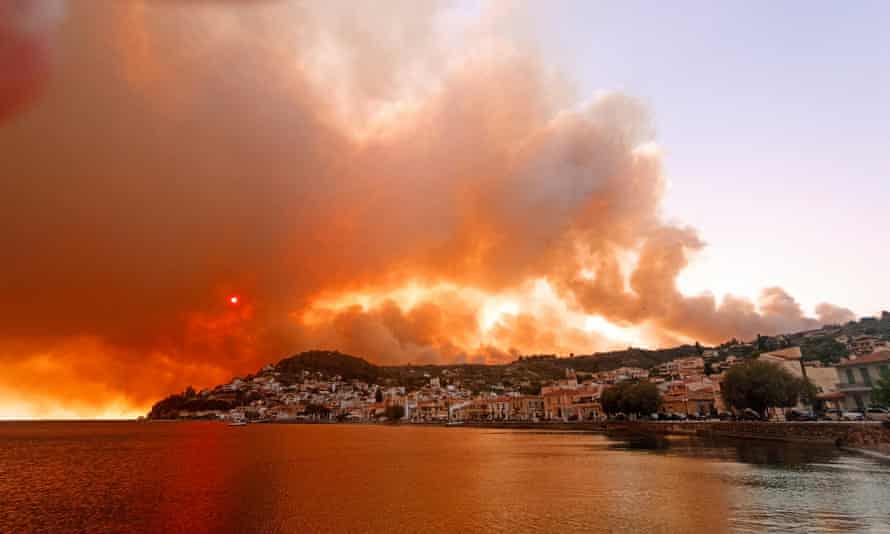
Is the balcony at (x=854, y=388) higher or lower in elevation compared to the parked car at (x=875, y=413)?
higher

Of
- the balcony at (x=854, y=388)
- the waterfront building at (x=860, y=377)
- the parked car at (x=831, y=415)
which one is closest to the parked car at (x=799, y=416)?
the parked car at (x=831, y=415)

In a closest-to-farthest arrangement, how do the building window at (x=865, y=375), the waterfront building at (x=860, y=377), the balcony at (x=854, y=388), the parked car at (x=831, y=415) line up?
the parked car at (x=831, y=415), the waterfront building at (x=860, y=377), the building window at (x=865, y=375), the balcony at (x=854, y=388)

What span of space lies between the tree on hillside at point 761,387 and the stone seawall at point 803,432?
2774 mm

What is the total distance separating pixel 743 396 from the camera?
56906mm

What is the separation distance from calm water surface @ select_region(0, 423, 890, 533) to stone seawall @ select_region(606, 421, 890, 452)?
9.71ft

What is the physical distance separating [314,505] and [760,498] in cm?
2130

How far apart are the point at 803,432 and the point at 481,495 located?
1419 inches

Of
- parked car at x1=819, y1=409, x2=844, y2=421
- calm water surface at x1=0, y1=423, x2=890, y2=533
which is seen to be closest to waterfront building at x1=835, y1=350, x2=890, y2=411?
parked car at x1=819, y1=409, x2=844, y2=421

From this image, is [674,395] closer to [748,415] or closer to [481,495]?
[748,415]

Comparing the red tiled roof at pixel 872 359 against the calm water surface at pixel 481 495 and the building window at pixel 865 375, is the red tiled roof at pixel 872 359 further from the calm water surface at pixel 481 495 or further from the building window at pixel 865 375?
the calm water surface at pixel 481 495

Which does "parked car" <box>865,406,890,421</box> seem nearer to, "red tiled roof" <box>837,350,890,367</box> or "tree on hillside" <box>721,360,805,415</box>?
"red tiled roof" <box>837,350,890,367</box>

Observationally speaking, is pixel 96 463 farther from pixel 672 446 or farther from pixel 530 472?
pixel 672 446

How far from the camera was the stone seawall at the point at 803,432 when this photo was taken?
131 ft

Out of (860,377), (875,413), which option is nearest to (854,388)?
(860,377)
